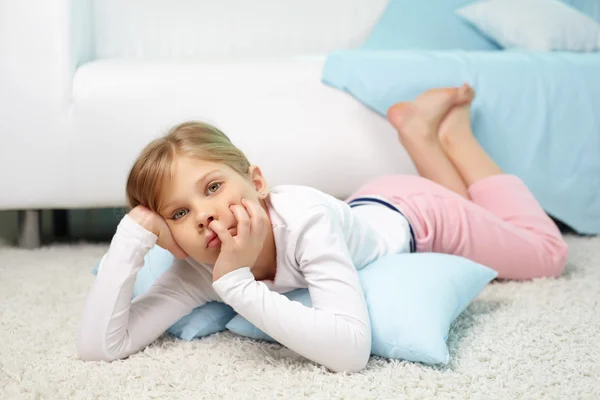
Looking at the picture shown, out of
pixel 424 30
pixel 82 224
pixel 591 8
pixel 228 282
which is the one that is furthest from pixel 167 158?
pixel 591 8

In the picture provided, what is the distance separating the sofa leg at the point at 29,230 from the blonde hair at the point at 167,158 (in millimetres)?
779

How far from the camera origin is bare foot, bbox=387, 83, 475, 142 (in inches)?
62.1

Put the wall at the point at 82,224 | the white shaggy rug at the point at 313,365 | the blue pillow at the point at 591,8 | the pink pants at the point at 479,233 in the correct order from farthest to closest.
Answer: the blue pillow at the point at 591,8 < the wall at the point at 82,224 < the pink pants at the point at 479,233 < the white shaggy rug at the point at 313,365

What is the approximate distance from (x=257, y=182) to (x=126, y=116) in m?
0.66

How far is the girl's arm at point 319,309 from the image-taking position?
2.97 ft

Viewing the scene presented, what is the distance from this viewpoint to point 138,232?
0.98 meters

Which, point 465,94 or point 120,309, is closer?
point 120,309

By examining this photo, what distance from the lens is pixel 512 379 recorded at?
891 mm

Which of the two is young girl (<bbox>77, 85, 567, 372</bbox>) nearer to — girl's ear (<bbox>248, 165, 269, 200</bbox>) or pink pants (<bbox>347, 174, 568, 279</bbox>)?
girl's ear (<bbox>248, 165, 269, 200</bbox>)

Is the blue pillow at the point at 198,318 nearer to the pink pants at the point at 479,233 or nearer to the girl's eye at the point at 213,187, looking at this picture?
the girl's eye at the point at 213,187

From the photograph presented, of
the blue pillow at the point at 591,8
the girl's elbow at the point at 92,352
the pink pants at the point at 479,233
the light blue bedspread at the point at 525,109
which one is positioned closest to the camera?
the girl's elbow at the point at 92,352

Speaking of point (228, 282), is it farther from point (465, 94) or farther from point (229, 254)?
point (465, 94)

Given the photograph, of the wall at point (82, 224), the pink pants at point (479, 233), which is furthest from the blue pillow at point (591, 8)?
the wall at point (82, 224)

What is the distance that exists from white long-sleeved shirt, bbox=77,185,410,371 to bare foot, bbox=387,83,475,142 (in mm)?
510
